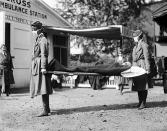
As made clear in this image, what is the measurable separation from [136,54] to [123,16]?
66.6 feet

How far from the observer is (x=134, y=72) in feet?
23.5

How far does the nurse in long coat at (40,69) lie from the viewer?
645 cm

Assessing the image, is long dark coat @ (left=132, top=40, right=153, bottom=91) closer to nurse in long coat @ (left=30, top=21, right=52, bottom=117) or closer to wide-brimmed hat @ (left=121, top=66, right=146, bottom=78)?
wide-brimmed hat @ (left=121, top=66, right=146, bottom=78)

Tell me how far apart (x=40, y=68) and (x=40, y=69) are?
0.08 feet

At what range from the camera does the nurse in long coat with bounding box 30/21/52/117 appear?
6.45 meters

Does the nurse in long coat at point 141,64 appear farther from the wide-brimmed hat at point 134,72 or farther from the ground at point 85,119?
the ground at point 85,119

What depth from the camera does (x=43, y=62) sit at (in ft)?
21.0

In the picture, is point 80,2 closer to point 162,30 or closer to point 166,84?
point 162,30

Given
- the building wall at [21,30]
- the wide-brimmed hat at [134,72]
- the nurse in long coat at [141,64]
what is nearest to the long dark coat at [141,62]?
the nurse in long coat at [141,64]

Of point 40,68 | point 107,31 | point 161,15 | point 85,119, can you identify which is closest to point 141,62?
point 85,119

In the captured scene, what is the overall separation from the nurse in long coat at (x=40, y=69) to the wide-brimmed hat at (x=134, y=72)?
188 cm

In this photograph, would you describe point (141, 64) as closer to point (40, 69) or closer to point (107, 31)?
point (40, 69)

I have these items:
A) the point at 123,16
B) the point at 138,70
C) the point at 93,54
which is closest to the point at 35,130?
the point at 138,70

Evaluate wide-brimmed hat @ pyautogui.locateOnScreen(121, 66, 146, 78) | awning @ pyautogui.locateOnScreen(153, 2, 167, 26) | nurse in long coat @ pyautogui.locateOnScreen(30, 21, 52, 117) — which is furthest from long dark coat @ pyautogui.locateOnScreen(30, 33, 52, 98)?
awning @ pyautogui.locateOnScreen(153, 2, 167, 26)
